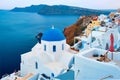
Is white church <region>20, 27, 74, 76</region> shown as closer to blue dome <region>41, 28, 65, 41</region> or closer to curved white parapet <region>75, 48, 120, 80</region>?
blue dome <region>41, 28, 65, 41</region>

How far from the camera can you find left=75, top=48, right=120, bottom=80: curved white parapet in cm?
622

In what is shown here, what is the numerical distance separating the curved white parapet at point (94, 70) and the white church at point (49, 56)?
27.9ft

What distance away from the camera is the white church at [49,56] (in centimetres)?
1575

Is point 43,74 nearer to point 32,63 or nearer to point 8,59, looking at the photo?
point 32,63

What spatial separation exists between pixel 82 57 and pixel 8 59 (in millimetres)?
22035

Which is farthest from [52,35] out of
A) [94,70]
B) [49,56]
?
[94,70]

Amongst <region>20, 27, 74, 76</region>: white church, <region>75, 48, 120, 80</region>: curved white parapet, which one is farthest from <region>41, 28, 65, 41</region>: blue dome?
<region>75, 48, 120, 80</region>: curved white parapet

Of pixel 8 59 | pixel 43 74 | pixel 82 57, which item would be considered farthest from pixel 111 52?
pixel 8 59

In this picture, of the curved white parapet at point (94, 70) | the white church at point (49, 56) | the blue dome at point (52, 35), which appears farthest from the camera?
the blue dome at point (52, 35)

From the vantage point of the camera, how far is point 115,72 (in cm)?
620

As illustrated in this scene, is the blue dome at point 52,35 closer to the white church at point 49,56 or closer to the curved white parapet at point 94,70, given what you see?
the white church at point 49,56

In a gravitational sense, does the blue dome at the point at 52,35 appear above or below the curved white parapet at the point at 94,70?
below

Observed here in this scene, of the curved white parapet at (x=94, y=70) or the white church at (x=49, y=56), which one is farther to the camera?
the white church at (x=49, y=56)

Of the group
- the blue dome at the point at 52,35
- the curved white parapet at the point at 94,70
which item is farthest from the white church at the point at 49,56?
the curved white parapet at the point at 94,70
